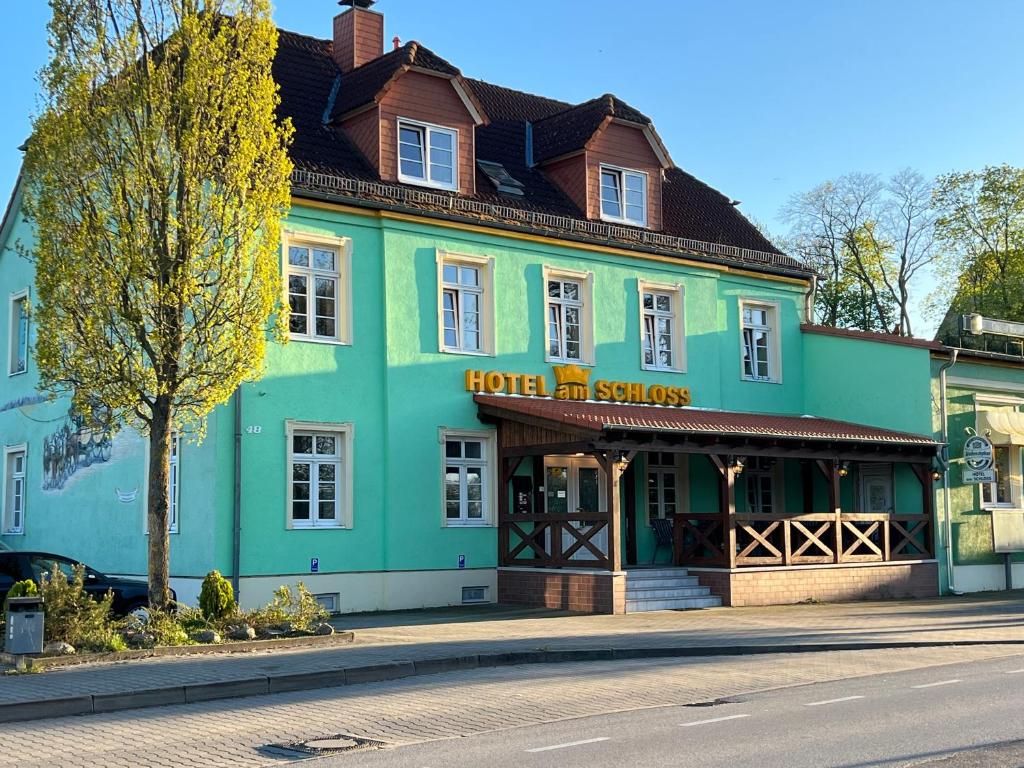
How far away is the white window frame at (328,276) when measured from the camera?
68.9 feet

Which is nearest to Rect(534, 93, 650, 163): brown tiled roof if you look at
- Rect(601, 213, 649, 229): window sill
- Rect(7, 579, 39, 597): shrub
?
Rect(601, 213, 649, 229): window sill

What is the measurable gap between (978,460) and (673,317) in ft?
22.3

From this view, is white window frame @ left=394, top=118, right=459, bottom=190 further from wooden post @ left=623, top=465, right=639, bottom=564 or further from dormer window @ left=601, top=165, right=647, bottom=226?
wooden post @ left=623, top=465, right=639, bottom=564

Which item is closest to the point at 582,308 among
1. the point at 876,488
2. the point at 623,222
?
the point at 623,222

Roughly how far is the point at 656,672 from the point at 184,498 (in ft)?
32.0

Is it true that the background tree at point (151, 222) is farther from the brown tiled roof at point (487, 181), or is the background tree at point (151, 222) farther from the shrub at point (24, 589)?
the brown tiled roof at point (487, 181)

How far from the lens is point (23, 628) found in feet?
43.8

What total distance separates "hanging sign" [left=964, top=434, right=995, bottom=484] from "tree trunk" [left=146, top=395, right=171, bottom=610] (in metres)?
16.8

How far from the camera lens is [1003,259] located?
4888cm

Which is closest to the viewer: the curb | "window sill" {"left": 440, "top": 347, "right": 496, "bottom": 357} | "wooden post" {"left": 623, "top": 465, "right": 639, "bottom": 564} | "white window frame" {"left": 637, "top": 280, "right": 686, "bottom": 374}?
the curb

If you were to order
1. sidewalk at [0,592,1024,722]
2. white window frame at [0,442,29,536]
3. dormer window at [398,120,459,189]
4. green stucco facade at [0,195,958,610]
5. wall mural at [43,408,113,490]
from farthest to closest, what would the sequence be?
white window frame at [0,442,29,536] → wall mural at [43,408,113,490] → dormer window at [398,120,459,189] → green stucco facade at [0,195,958,610] → sidewalk at [0,592,1024,722]

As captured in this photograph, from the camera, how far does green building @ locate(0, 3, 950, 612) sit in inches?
824

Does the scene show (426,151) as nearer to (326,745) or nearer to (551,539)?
(551,539)

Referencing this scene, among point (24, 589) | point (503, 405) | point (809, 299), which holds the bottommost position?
point (24, 589)
